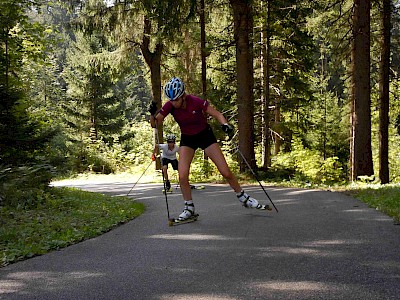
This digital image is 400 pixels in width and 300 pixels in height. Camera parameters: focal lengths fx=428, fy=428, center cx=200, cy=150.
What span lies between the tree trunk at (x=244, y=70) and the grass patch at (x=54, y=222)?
7062 mm

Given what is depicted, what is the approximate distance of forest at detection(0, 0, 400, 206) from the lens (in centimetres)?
1111

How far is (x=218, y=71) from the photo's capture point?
22.6m

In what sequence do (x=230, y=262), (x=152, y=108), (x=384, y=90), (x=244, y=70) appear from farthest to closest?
(x=384, y=90) < (x=244, y=70) < (x=152, y=108) < (x=230, y=262)

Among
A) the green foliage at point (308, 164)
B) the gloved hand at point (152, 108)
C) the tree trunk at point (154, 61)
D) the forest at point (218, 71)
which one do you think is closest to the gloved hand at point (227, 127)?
the gloved hand at point (152, 108)

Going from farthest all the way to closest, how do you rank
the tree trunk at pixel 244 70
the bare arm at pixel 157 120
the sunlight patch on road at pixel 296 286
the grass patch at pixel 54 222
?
the tree trunk at pixel 244 70
the bare arm at pixel 157 120
the grass patch at pixel 54 222
the sunlight patch on road at pixel 296 286

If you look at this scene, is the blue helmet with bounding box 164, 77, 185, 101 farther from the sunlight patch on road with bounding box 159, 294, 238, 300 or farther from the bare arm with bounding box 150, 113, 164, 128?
the sunlight patch on road with bounding box 159, 294, 238, 300

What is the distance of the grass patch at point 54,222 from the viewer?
5.79m

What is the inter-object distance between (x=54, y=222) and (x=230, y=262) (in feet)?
13.4

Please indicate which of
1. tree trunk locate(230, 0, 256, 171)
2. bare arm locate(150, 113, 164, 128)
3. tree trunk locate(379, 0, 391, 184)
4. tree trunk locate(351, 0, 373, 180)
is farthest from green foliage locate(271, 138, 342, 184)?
bare arm locate(150, 113, 164, 128)

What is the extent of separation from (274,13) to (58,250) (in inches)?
628

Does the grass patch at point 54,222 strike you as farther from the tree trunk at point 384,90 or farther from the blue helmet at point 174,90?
the tree trunk at point 384,90

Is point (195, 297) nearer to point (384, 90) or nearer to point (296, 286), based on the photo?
point (296, 286)

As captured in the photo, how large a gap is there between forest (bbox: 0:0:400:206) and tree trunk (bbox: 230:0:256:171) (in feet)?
0.13

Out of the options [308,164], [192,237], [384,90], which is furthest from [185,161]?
[308,164]
